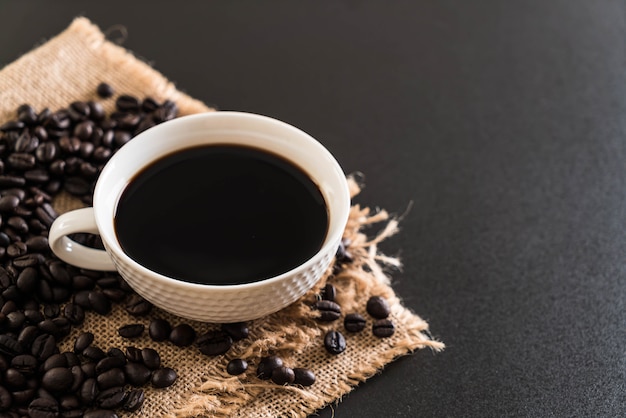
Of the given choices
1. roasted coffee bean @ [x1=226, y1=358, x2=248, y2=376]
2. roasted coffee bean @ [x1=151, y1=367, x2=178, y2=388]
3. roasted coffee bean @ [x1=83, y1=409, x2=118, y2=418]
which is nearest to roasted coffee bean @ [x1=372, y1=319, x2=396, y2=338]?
roasted coffee bean @ [x1=226, y1=358, x2=248, y2=376]

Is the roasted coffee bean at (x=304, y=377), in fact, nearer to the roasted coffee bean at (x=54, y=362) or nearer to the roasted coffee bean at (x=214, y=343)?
the roasted coffee bean at (x=214, y=343)

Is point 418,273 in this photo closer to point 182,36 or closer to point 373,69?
point 373,69

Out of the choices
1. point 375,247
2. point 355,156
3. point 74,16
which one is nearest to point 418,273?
point 375,247

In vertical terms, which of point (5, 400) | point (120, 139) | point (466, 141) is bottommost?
point (5, 400)

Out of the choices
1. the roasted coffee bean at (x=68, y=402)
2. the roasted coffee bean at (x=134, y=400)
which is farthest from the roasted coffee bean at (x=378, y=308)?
the roasted coffee bean at (x=68, y=402)

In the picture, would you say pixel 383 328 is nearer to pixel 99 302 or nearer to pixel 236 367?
pixel 236 367

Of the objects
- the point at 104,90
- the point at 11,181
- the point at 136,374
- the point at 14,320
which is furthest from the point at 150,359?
the point at 104,90
